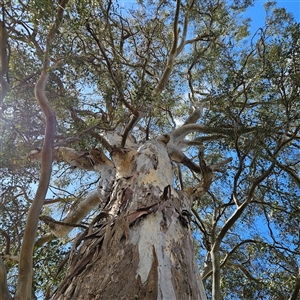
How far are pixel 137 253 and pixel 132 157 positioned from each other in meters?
1.83

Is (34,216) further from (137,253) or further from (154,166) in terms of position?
(154,166)

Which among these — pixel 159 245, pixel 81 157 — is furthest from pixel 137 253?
pixel 81 157

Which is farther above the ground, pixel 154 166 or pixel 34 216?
pixel 154 166

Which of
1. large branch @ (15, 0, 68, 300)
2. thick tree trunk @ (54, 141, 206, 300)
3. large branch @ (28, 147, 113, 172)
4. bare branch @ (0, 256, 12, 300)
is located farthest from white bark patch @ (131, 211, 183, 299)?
large branch @ (28, 147, 113, 172)

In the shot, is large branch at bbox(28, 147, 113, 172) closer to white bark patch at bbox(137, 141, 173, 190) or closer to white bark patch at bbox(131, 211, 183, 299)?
white bark patch at bbox(137, 141, 173, 190)

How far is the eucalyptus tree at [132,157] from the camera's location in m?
1.74

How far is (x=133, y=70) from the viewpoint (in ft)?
18.3

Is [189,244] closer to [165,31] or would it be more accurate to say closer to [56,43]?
[56,43]

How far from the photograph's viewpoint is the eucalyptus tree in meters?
1.74

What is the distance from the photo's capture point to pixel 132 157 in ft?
11.3

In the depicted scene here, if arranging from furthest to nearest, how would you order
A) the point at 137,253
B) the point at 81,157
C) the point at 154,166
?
the point at 81,157, the point at 154,166, the point at 137,253

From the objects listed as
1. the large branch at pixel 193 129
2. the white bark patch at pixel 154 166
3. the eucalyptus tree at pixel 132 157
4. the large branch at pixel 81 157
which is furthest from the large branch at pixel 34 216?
the large branch at pixel 193 129

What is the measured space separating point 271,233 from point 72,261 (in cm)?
404

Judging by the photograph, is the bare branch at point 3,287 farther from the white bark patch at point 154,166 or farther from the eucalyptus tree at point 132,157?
the white bark patch at point 154,166
